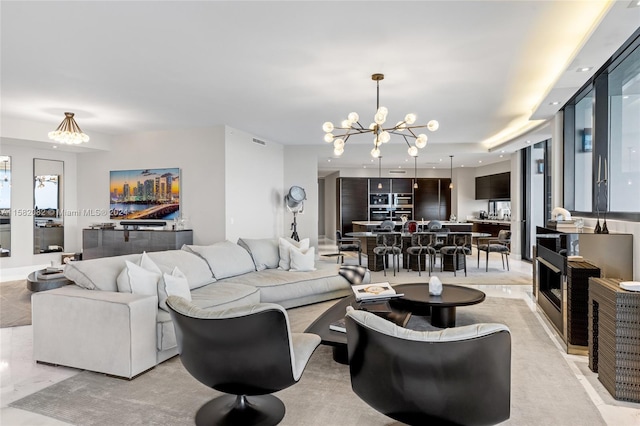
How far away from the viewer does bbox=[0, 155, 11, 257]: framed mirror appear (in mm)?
7656

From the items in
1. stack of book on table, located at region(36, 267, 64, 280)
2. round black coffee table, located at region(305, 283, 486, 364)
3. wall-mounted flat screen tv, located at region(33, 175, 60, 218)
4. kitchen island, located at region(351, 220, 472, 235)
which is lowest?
round black coffee table, located at region(305, 283, 486, 364)

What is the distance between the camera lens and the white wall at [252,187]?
7.44 metres

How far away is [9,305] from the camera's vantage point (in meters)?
5.30

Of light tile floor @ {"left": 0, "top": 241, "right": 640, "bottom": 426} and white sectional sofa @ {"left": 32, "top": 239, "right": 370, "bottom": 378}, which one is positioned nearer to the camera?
light tile floor @ {"left": 0, "top": 241, "right": 640, "bottom": 426}

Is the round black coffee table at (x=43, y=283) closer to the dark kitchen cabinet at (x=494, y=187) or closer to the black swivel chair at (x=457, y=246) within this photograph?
the black swivel chair at (x=457, y=246)

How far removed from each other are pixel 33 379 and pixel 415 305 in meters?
3.35

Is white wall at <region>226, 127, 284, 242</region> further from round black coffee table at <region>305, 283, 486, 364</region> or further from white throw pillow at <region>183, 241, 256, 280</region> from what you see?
round black coffee table at <region>305, 283, 486, 364</region>

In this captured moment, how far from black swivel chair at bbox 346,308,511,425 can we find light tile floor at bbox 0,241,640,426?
1.30 m

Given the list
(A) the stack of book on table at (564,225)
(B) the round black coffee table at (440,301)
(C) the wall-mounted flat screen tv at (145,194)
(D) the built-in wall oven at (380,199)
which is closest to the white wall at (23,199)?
(C) the wall-mounted flat screen tv at (145,194)

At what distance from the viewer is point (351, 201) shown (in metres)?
13.6

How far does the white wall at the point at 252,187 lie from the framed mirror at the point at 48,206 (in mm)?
3884

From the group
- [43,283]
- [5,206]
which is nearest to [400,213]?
[5,206]

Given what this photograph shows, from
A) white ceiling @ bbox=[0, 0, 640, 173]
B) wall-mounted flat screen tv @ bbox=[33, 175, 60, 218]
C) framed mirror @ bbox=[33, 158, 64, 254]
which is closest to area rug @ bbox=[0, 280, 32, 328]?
framed mirror @ bbox=[33, 158, 64, 254]

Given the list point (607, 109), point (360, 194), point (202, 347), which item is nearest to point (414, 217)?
point (360, 194)
